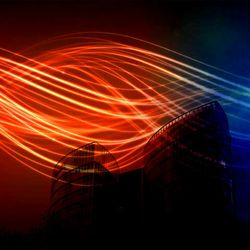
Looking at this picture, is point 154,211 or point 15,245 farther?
point 15,245

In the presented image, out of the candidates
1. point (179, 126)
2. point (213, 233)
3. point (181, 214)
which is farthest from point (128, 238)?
point (179, 126)

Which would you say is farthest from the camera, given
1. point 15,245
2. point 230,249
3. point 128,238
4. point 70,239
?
point 15,245

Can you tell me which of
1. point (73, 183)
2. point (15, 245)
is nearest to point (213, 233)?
point (73, 183)

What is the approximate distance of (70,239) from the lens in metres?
27.8

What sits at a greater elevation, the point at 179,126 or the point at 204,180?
the point at 179,126

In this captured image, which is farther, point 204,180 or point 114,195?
point 114,195

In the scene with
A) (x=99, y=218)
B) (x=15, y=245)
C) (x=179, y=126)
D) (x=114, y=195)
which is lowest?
(x=15, y=245)

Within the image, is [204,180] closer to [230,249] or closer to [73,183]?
[230,249]

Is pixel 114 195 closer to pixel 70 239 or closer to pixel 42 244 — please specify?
pixel 70 239

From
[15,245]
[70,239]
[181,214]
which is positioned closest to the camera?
[181,214]

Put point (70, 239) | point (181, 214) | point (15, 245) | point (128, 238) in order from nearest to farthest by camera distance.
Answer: point (181, 214)
point (128, 238)
point (70, 239)
point (15, 245)

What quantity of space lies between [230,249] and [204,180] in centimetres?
436

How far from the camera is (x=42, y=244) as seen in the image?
2964 centimetres

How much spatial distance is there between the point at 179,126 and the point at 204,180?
413 centimetres
